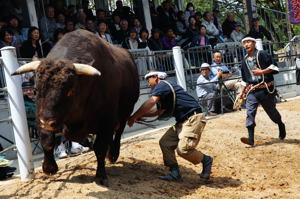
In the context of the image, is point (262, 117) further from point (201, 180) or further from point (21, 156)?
point (21, 156)

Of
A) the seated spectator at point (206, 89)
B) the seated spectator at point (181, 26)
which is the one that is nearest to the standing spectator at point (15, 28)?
the seated spectator at point (206, 89)

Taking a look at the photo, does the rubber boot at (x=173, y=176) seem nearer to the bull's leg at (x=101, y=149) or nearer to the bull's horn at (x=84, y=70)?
the bull's leg at (x=101, y=149)

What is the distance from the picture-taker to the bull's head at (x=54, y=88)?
194 inches

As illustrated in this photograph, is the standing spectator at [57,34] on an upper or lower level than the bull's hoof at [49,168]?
upper

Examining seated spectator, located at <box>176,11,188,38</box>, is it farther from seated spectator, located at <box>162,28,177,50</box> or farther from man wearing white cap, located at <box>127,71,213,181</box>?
man wearing white cap, located at <box>127,71,213,181</box>

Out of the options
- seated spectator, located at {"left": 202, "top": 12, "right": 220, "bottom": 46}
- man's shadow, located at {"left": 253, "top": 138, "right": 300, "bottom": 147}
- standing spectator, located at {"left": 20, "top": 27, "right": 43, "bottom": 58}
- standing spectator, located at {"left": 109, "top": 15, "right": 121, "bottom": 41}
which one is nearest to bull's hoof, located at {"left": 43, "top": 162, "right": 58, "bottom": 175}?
man's shadow, located at {"left": 253, "top": 138, "right": 300, "bottom": 147}

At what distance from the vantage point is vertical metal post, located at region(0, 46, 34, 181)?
20.6 feet

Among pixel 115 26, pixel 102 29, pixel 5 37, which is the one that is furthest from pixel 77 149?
pixel 115 26

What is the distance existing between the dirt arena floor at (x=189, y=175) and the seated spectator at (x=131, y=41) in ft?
12.6

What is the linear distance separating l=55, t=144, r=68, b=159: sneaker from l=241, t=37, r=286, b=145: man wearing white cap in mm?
3276

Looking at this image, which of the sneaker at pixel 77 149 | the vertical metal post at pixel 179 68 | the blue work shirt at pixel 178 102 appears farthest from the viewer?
the vertical metal post at pixel 179 68

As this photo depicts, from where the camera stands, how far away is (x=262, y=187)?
6266mm

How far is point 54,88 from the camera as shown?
501cm

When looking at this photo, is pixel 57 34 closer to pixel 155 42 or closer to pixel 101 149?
pixel 155 42
